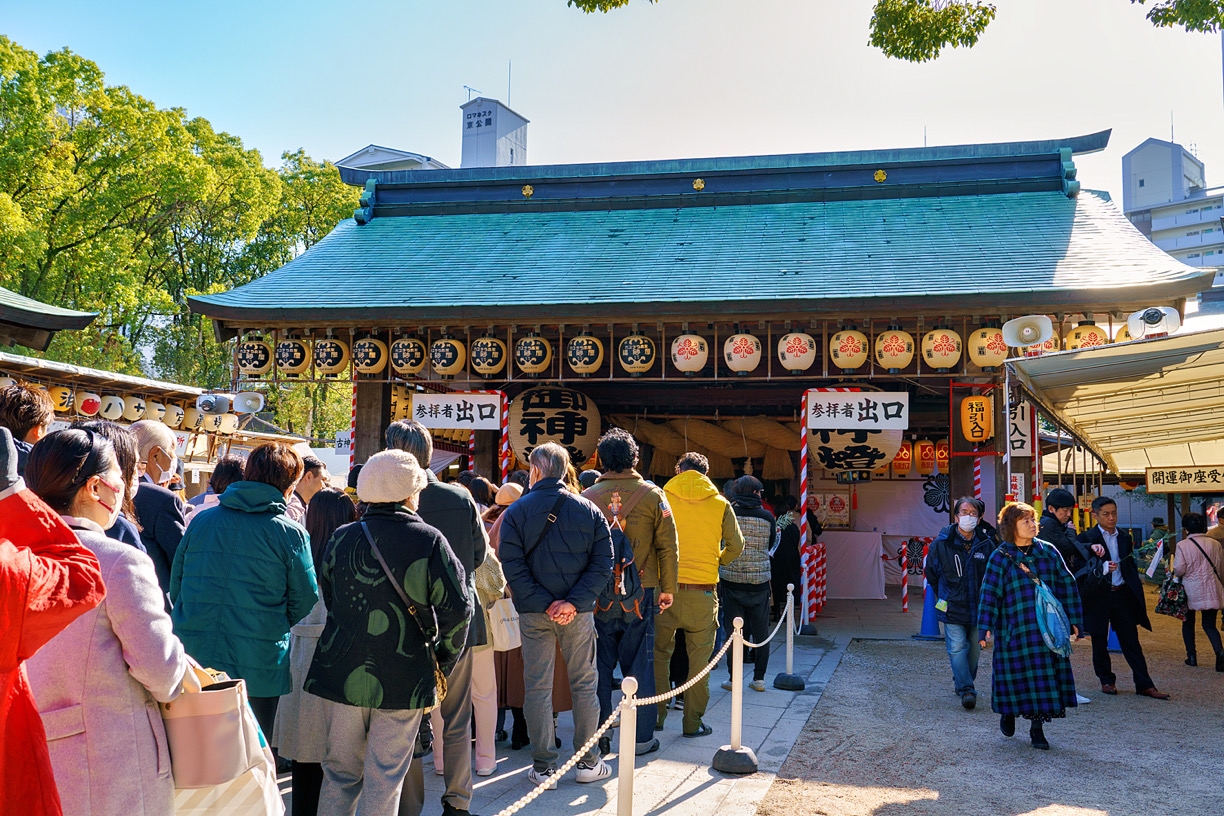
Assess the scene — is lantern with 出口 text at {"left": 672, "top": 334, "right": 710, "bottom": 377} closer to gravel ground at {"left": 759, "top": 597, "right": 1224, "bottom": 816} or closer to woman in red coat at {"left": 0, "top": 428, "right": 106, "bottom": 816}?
gravel ground at {"left": 759, "top": 597, "right": 1224, "bottom": 816}

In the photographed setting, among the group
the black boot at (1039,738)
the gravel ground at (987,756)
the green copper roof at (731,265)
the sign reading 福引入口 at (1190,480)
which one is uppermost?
the green copper roof at (731,265)

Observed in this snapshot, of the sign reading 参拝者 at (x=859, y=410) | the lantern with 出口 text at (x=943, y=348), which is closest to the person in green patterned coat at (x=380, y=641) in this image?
the sign reading 参拝者 at (x=859, y=410)

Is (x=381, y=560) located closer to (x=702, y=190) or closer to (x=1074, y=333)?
(x=1074, y=333)

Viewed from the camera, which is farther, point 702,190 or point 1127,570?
point 702,190

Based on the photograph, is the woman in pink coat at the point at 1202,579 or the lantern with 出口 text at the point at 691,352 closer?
the woman in pink coat at the point at 1202,579

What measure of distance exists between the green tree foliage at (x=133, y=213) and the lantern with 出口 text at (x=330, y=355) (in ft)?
28.7

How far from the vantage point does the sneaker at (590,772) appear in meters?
5.00

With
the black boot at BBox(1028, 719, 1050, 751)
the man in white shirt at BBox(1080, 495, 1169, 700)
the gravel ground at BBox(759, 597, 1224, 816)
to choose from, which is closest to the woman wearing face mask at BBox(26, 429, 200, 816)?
the gravel ground at BBox(759, 597, 1224, 816)

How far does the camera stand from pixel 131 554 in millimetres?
2406

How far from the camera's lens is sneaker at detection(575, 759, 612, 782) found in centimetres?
500

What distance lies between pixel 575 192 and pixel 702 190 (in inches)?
88.3

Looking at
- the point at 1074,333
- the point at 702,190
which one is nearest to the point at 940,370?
the point at 1074,333

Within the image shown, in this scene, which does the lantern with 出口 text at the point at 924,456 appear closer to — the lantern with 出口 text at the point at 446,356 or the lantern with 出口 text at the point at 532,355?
the lantern with 出口 text at the point at 532,355

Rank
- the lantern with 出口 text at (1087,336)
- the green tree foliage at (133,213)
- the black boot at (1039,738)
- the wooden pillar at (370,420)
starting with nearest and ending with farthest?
the black boot at (1039,738), the lantern with 出口 text at (1087,336), the wooden pillar at (370,420), the green tree foliage at (133,213)
